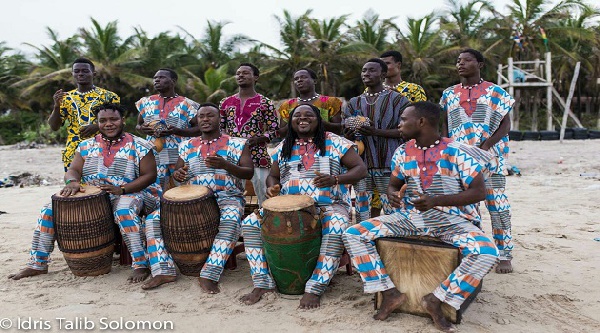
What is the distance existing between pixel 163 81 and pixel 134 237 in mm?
1778

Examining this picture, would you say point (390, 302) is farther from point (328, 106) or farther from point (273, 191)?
point (328, 106)

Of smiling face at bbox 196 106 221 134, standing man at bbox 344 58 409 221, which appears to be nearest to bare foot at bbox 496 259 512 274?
standing man at bbox 344 58 409 221

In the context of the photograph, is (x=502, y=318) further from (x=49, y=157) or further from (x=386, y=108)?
(x=49, y=157)

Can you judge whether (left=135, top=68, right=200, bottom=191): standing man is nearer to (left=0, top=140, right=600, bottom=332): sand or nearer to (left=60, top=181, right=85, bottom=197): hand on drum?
(left=60, top=181, right=85, bottom=197): hand on drum

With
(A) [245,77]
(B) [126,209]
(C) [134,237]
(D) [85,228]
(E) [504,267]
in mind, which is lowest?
(E) [504,267]

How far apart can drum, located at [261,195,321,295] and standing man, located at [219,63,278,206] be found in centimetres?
128

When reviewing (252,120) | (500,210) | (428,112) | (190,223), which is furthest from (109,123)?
(500,210)

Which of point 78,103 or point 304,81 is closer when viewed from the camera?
point 304,81

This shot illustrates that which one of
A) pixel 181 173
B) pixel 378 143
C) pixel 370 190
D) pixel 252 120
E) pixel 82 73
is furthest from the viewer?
pixel 82 73

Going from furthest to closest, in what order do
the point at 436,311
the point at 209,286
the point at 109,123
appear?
the point at 109,123 → the point at 209,286 → the point at 436,311

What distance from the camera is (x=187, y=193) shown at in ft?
13.5

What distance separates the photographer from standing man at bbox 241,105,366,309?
148 inches

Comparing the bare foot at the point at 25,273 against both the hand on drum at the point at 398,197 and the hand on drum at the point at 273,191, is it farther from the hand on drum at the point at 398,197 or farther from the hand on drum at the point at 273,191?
the hand on drum at the point at 398,197

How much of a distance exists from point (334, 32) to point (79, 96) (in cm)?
2167
